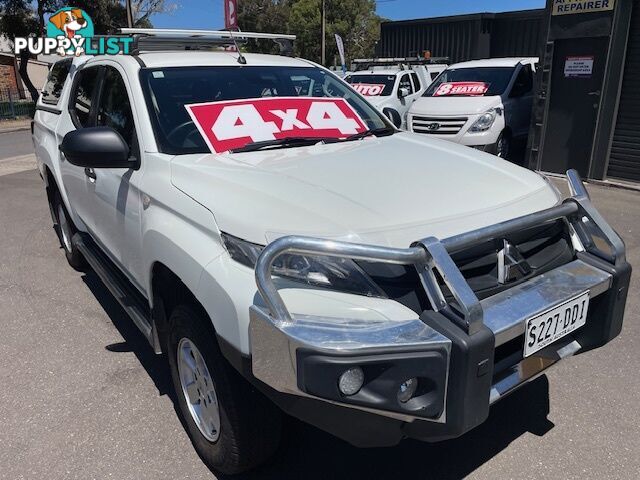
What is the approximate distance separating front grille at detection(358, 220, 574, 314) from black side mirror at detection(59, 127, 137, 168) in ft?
4.76

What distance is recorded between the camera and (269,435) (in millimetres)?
2219

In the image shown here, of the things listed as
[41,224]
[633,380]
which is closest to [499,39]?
[41,224]

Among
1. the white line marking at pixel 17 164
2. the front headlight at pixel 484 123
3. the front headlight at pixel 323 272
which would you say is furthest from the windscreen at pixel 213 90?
the white line marking at pixel 17 164

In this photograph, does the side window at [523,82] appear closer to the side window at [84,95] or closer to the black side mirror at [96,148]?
the side window at [84,95]

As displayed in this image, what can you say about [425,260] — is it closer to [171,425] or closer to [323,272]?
[323,272]

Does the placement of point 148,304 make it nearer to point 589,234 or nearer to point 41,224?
point 589,234

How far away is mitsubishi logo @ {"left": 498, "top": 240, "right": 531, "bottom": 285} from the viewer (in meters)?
2.12

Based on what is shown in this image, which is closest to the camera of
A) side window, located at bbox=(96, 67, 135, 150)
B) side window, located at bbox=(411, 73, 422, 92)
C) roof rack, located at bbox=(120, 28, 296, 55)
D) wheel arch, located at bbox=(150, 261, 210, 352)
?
wheel arch, located at bbox=(150, 261, 210, 352)

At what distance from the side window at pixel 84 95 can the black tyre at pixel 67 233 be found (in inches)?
37.9

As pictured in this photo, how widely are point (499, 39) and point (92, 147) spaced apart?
819 inches

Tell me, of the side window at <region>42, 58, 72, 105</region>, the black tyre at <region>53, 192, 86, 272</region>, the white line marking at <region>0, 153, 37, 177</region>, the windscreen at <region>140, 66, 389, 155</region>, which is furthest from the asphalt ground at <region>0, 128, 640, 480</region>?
the white line marking at <region>0, 153, 37, 177</region>

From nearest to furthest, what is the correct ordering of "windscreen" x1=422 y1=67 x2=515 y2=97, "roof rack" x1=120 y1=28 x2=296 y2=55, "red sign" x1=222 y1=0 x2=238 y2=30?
"roof rack" x1=120 y1=28 x2=296 y2=55, "windscreen" x1=422 y1=67 x2=515 y2=97, "red sign" x1=222 y1=0 x2=238 y2=30

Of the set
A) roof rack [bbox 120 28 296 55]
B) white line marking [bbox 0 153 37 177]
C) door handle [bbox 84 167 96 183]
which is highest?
roof rack [bbox 120 28 296 55]

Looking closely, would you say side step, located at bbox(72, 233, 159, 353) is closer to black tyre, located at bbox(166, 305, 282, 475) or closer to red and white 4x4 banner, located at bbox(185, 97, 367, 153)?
black tyre, located at bbox(166, 305, 282, 475)
